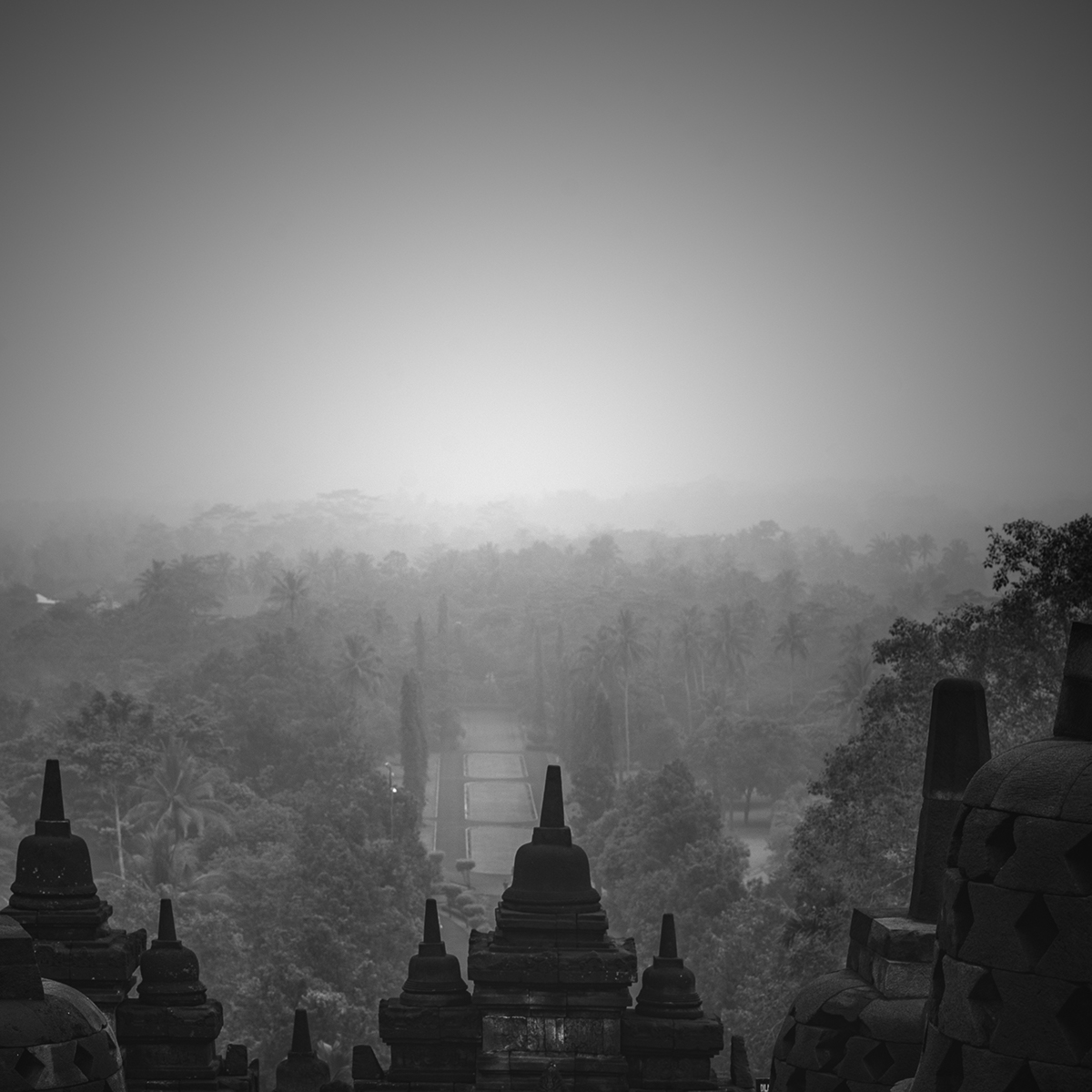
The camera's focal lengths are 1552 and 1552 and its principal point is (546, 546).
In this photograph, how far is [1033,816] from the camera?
178 inches

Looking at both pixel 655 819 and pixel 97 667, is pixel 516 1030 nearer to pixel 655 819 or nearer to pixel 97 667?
pixel 655 819

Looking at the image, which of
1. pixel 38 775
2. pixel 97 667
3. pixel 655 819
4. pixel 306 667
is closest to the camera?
pixel 655 819

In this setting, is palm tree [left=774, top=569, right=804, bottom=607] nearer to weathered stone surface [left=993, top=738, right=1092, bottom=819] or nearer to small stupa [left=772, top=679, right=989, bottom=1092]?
small stupa [left=772, top=679, right=989, bottom=1092]

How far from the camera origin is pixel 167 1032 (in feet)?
36.3

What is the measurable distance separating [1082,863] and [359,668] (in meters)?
108

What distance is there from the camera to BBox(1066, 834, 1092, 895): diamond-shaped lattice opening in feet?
14.4

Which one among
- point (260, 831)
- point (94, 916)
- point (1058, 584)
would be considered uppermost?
point (1058, 584)

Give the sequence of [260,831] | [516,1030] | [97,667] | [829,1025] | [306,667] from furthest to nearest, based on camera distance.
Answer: [97,667] → [306,667] → [260,831] → [516,1030] → [829,1025]

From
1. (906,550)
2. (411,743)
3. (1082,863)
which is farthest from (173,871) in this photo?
(906,550)

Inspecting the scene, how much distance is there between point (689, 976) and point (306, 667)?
88.8m

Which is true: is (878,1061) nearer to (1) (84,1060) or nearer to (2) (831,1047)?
(2) (831,1047)

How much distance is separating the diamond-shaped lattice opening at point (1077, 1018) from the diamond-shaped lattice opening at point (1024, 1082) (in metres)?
0.15

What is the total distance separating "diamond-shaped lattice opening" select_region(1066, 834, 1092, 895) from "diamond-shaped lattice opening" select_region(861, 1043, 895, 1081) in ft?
9.01

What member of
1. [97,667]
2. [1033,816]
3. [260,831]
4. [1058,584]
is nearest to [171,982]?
[1033,816]
